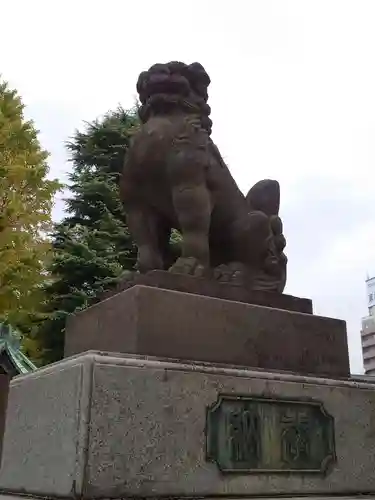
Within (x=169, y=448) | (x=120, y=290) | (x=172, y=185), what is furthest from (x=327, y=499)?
(x=172, y=185)

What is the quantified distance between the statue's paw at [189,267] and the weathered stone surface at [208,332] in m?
0.24

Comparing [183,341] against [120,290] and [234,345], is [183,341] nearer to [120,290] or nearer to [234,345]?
[234,345]

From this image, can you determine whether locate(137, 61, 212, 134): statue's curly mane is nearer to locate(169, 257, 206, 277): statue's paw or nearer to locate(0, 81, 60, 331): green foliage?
locate(169, 257, 206, 277): statue's paw

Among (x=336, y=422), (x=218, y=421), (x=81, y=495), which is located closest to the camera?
(x=81, y=495)

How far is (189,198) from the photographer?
9.45ft

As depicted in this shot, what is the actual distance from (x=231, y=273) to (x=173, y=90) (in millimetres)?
1118

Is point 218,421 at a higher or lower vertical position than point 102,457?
higher

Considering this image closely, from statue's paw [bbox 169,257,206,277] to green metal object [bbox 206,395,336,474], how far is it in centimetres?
72

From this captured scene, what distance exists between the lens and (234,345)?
259 centimetres

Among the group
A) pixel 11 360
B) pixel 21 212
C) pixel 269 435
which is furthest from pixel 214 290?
pixel 21 212

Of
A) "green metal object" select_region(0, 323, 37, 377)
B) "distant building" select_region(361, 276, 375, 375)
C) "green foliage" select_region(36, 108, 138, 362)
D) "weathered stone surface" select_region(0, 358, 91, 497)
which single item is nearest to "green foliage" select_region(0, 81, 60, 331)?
"green foliage" select_region(36, 108, 138, 362)

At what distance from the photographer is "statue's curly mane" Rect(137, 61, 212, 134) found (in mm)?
3109

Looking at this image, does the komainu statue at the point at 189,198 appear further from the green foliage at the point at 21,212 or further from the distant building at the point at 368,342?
the distant building at the point at 368,342

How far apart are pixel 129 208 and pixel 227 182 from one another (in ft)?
1.97
